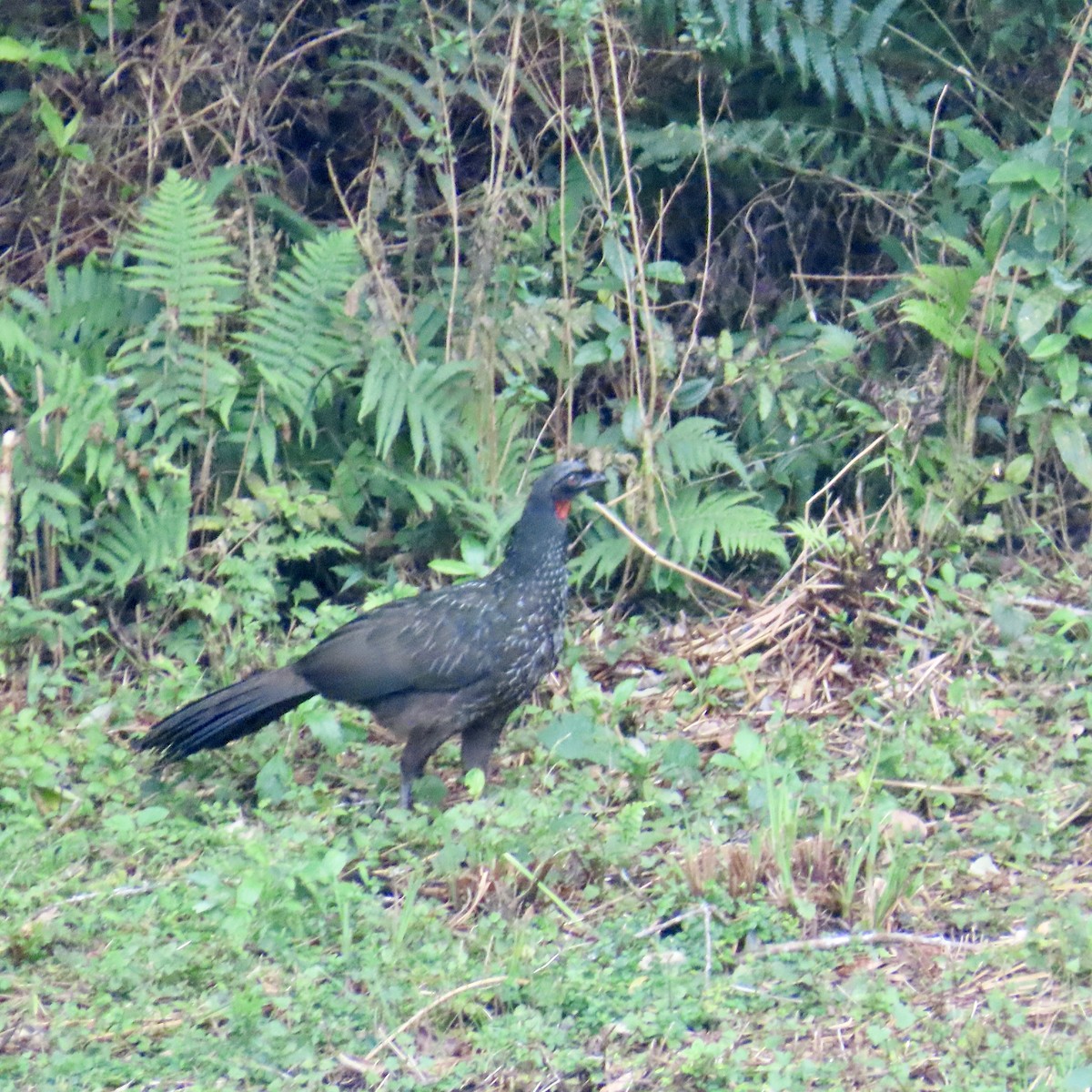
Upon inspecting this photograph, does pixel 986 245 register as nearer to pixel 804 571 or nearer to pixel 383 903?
pixel 804 571

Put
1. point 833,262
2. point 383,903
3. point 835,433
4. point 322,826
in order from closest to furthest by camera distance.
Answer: point 383,903, point 322,826, point 835,433, point 833,262

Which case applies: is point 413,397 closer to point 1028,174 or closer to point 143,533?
point 143,533

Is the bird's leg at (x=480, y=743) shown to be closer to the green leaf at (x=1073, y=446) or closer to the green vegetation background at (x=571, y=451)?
the green vegetation background at (x=571, y=451)

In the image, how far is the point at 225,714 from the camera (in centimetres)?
533

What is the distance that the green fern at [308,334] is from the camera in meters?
6.52

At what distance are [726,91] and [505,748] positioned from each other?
133 inches

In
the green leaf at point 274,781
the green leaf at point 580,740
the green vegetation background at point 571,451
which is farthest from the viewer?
the green leaf at point 580,740

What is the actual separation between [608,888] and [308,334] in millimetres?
3003

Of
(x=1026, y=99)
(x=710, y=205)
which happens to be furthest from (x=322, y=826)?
(x=1026, y=99)

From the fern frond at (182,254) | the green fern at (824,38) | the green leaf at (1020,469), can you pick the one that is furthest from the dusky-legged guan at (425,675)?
the green fern at (824,38)

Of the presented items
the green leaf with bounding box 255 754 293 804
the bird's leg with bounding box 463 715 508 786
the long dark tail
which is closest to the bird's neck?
the bird's leg with bounding box 463 715 508 786

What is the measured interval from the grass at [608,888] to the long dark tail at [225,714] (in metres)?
0.16

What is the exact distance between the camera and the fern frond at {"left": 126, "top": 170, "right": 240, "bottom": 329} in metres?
6.49

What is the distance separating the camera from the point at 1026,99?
7262 millimetres
